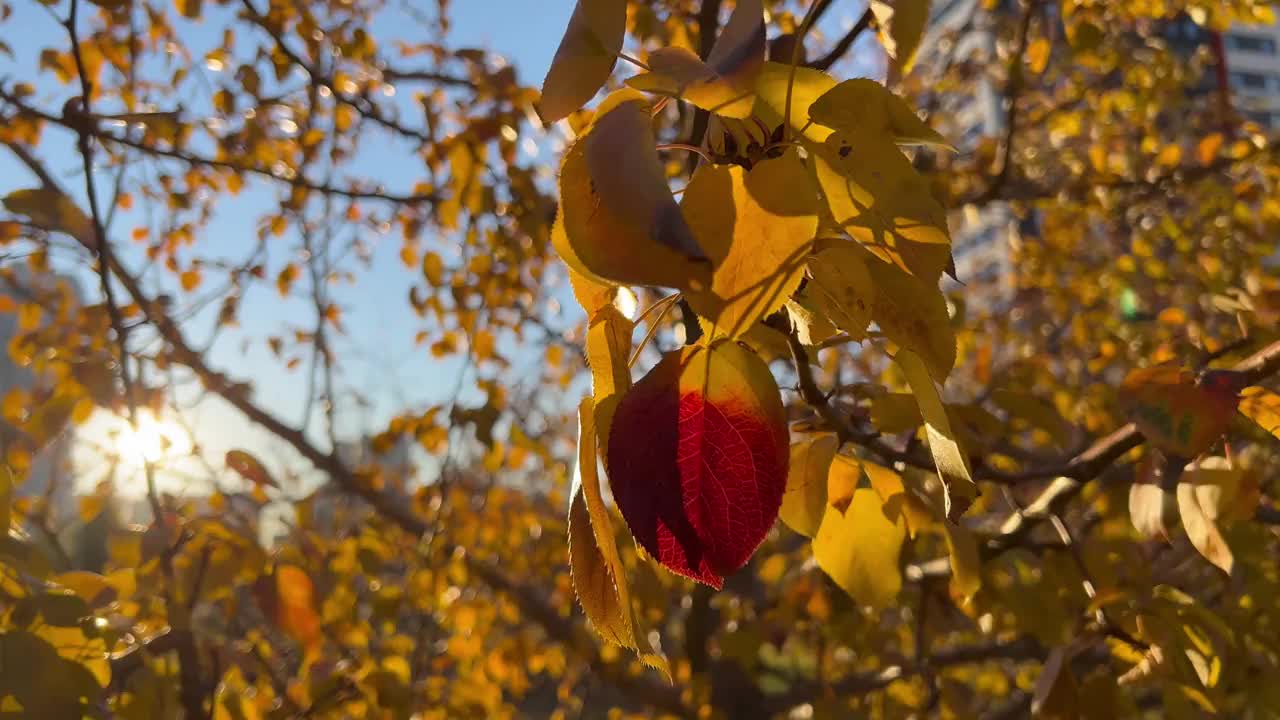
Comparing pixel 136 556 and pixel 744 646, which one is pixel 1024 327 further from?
pixel 136 556

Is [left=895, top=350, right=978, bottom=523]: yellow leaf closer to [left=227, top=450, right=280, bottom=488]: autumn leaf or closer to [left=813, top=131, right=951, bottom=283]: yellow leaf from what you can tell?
[left=813, top=131, right=951, bottom=283]: yellow leaf

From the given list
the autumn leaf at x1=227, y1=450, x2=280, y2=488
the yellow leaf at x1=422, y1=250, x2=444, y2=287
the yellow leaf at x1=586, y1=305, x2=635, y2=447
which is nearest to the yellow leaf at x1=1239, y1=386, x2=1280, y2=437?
the yellow leaf at x1=586, y1=305, x2=635, y2=447

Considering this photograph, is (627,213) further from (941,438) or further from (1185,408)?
(1185,408)

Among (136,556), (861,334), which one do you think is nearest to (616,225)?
(861,334)

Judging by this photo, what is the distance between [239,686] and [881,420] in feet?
3.26

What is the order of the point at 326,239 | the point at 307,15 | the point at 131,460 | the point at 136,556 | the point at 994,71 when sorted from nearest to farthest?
the point at 136,556, the point at 131,460, the point at 307,15, the point at 326,239, the point at 994,71

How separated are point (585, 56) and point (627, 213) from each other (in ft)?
0.40

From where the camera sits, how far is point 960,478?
1.28 ft

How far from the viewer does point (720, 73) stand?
348mm

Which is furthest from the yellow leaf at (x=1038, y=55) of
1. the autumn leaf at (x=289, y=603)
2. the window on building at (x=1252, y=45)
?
the window on building at (x=1252, y=45)

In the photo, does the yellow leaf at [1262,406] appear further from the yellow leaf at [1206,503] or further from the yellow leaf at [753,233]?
the yellow leaf at [753,233]

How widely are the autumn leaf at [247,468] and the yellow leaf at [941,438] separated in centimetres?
118

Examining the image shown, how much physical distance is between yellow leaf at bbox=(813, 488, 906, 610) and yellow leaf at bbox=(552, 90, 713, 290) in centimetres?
38

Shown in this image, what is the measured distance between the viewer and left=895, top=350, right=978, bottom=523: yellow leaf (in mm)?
377
